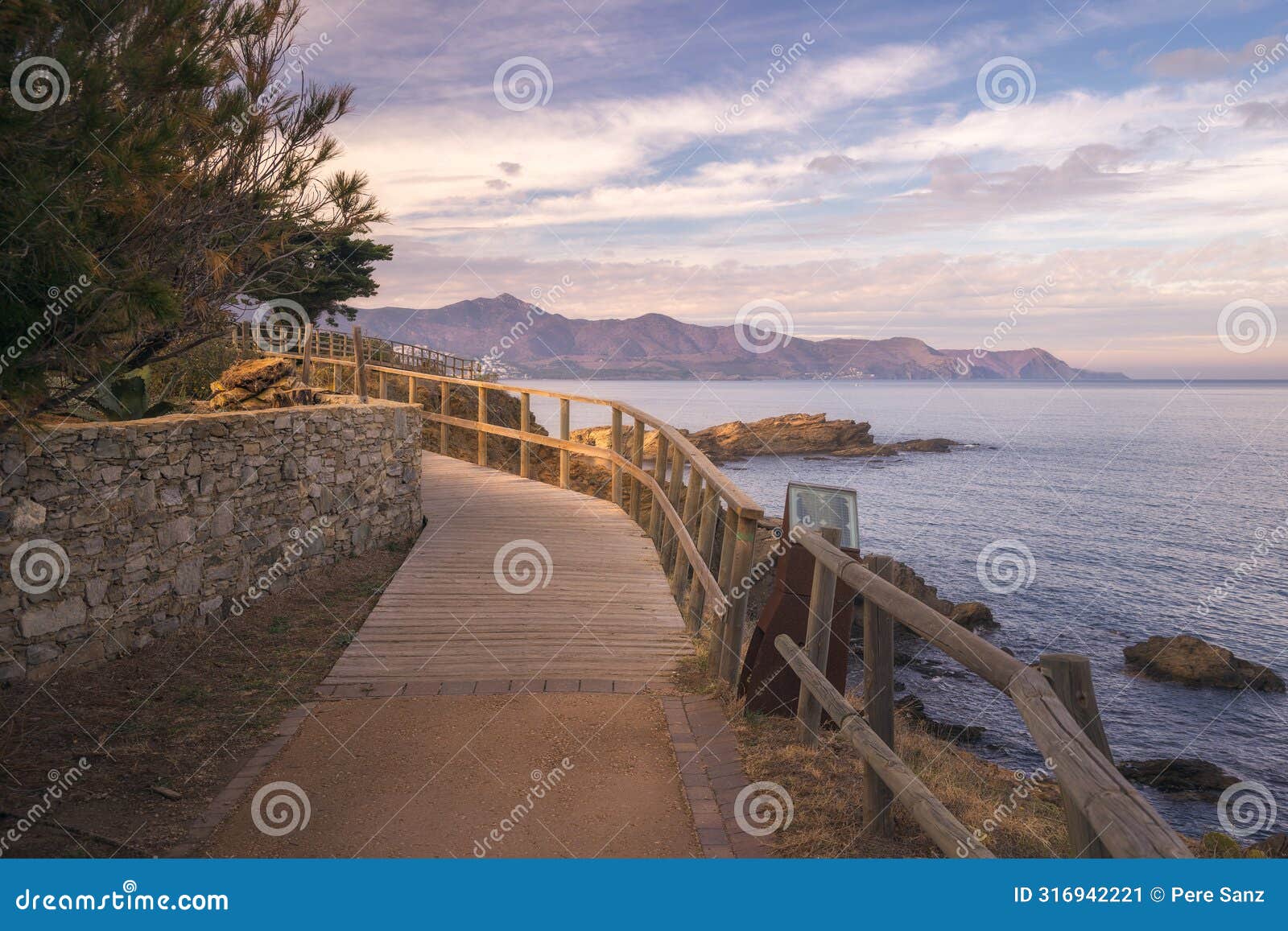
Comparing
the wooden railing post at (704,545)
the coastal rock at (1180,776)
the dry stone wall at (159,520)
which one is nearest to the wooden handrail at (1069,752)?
the wooden railing post at (704,545)

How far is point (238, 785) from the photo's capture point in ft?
13.0

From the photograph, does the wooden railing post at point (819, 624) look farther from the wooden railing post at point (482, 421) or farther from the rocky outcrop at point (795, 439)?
the rocky outcrop at point (795, 439)

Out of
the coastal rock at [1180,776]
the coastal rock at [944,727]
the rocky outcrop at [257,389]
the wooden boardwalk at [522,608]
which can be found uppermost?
the rocky outcrop at [257,389]

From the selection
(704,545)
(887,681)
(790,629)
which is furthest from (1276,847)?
(887,681)

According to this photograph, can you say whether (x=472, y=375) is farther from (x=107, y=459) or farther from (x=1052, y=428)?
(x=1052, y=428)

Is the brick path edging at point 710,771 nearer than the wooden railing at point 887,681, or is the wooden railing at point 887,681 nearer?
the wooden railing at point 887,681

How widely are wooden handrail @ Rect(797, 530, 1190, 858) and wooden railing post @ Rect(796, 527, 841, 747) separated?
3.39ft

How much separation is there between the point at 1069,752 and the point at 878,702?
154cm

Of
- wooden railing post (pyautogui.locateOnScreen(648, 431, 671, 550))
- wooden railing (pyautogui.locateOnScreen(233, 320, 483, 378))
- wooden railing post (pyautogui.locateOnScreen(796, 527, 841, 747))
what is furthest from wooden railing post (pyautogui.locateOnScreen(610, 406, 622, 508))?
wooden railing (pyautogui.locateOnScreen(233, 320, 483, 378))

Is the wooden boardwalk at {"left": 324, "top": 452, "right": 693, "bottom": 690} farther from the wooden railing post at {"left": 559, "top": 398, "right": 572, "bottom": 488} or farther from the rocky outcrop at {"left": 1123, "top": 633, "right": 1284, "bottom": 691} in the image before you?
the rocky outcrop at {"left": 1123, "top": 633, "right": 1284, "bottom": 691}

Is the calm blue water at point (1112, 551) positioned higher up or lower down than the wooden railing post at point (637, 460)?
lower down

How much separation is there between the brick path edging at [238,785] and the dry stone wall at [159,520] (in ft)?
5.23

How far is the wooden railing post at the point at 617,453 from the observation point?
10516mm

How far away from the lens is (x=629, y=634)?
6.28 meters
